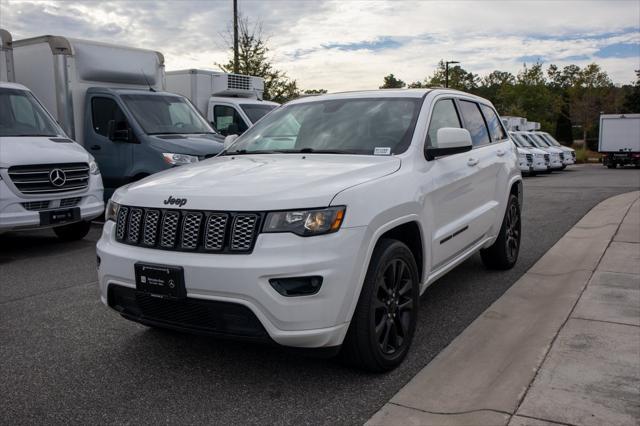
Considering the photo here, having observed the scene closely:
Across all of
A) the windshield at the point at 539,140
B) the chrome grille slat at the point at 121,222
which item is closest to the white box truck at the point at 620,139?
the windshield at the point at 539,140

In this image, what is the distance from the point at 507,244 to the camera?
6.15 metres

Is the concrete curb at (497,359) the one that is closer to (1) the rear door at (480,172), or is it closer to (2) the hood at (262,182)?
(1) the rear door at (480,172)

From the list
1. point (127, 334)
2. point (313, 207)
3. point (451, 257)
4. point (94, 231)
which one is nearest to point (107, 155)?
point (94, 231)

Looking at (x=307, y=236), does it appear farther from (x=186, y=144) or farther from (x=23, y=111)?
(x=23, y=111)

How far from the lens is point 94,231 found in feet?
31.5

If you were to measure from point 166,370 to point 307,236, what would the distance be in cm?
137

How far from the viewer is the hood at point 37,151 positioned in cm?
731

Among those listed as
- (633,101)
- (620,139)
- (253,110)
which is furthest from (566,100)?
(253,110)

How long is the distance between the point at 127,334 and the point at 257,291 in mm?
1792

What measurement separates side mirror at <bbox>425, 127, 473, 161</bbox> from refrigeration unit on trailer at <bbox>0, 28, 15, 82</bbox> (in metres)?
7.70

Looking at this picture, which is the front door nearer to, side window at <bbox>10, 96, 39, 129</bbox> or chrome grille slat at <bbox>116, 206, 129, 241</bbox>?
side window at <bbox>10, 96, 39, 129</bbox>

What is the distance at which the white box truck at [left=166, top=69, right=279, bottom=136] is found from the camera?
13320 mm

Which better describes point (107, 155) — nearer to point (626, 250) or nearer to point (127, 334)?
point (127, 334)

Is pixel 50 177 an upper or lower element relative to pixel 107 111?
lower
